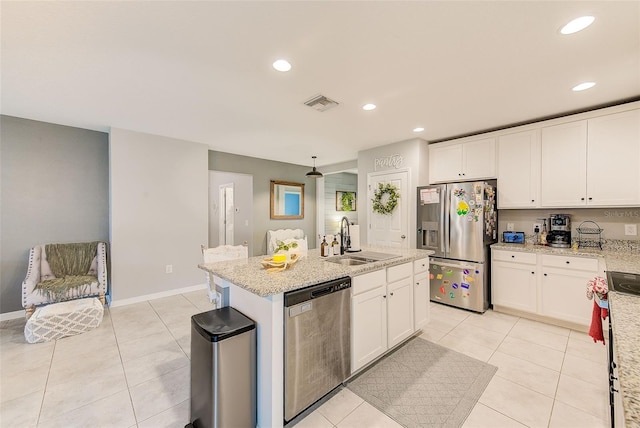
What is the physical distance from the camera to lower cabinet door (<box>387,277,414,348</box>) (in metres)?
2.34

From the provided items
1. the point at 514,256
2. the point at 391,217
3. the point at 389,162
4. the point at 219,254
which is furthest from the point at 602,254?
the point at 219,254

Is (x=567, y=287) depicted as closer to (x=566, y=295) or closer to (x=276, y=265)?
(x=566, y=295)

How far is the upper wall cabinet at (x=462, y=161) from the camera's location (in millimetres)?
3662

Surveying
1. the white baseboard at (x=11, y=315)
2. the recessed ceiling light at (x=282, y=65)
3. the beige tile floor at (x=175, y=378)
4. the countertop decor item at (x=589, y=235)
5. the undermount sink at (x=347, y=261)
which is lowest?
the beige tile floor at (x=175, y=378)

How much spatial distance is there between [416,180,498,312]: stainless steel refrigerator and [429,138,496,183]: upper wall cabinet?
10.3 inches

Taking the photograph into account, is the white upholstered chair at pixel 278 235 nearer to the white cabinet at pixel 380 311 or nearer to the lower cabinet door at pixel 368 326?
the white cabinet at pixel 380 311

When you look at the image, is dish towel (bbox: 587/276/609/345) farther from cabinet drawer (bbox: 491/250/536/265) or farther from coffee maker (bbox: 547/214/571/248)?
coffee maker (bbox: 547/214/571/248)

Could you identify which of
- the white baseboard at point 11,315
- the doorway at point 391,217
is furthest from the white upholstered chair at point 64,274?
the doorway at point 391,217

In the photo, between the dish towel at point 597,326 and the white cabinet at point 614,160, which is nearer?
the dish towel at point 597,326

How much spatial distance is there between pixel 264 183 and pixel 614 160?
5343 mm

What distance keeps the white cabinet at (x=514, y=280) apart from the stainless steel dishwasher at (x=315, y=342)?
2.58 meters

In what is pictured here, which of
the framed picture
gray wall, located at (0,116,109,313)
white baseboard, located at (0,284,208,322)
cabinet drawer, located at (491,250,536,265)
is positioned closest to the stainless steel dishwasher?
white baseboard, located at (0,284,208,322)

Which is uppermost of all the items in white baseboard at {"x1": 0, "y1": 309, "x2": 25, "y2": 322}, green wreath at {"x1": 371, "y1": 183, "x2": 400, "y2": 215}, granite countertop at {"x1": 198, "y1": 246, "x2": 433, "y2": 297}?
green wreath at {"x1": 371, "y1": 183, "x2": 400, "y2": 215}

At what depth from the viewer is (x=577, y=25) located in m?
1.65
